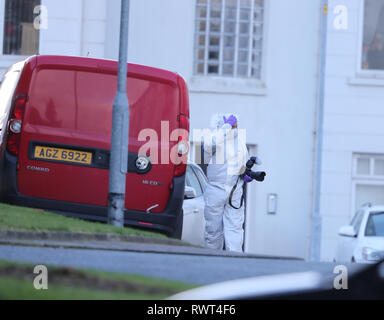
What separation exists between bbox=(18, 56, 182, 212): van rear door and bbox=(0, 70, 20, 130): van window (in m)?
0.27

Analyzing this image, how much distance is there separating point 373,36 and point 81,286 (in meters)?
18.3

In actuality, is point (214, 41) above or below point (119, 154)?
above

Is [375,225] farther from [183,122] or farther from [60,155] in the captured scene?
[60,155]

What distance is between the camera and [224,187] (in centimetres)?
1141

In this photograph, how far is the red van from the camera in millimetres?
9695

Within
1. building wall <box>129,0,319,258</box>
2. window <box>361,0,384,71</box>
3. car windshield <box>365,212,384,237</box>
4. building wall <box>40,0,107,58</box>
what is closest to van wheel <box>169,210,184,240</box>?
car windshield <box>365,212,384,237</box>

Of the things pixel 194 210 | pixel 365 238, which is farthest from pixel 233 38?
pixel 194 210

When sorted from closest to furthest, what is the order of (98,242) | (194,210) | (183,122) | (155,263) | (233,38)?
(155,263) → (98,242) → (183,122) → (194,210) → (233,38)

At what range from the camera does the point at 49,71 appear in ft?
31.8

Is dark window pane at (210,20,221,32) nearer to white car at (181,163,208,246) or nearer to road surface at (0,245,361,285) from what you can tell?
white car at (181,163,208,246)

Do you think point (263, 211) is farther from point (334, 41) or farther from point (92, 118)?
point (92, 118)

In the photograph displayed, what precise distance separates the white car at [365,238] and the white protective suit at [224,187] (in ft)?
9.96

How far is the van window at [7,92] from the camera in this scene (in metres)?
9.92

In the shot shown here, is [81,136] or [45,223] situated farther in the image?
[81,136]
